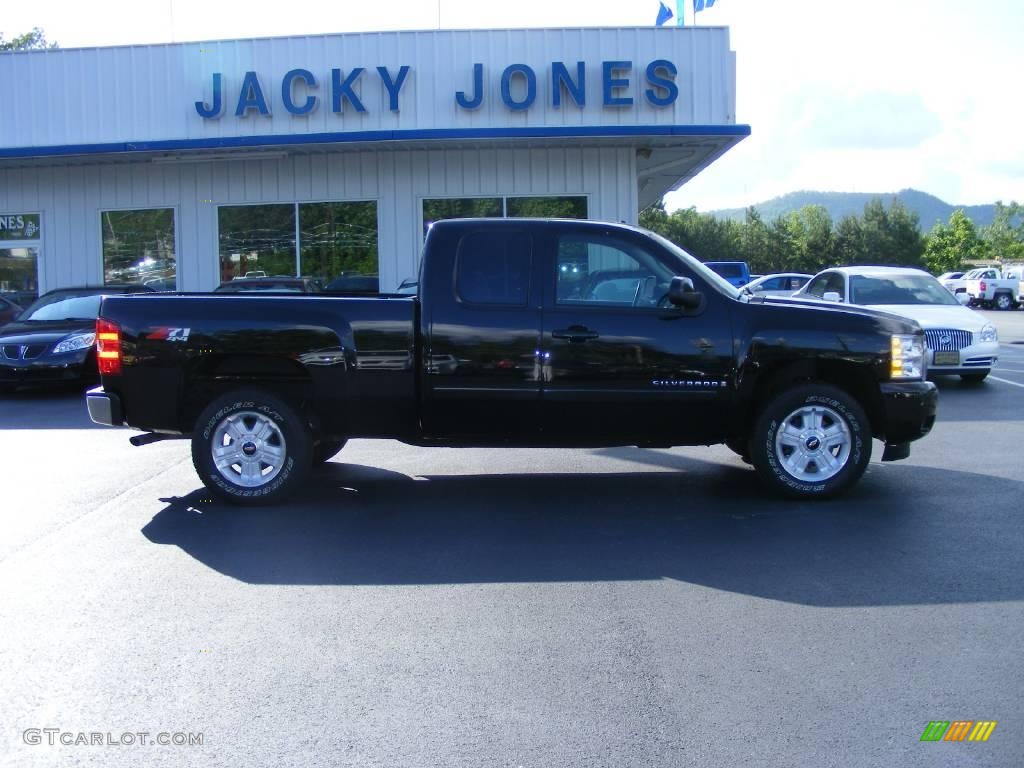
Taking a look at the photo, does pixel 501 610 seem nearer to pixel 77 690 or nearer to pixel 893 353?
pixel 77 690

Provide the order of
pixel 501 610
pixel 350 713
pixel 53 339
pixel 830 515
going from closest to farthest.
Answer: pixel 350 713 < pixel 501 610 < pixel 830 515 < pixel 53 339

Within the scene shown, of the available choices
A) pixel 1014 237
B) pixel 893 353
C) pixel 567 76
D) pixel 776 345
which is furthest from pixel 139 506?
pixel 1014 237

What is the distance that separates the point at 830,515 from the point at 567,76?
12237 mm

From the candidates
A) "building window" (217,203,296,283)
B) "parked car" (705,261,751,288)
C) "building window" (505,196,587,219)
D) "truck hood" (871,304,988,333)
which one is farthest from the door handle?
"parked car" (705,261,751,288)

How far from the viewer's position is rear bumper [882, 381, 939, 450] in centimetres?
749

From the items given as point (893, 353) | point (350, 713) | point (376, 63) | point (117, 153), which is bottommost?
point (350, 713)

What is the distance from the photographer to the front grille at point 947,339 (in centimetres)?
1365

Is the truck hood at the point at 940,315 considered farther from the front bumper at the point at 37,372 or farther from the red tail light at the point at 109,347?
the front bumper at the point at 37,372

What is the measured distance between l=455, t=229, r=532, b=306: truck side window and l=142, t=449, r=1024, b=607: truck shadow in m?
1.50

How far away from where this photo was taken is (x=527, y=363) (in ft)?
24.1

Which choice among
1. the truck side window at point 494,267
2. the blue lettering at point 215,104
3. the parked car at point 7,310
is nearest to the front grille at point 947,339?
the truck side window at point 494,267

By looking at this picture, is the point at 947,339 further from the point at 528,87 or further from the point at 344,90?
the point at 344,90

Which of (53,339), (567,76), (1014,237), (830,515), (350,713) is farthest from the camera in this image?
(1014,237)

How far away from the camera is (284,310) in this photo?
24.5 feet
